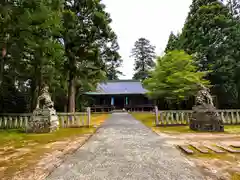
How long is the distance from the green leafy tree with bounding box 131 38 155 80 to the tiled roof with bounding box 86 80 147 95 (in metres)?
11.3

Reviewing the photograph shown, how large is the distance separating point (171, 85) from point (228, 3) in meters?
9.45

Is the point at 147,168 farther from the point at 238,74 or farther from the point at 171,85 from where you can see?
the point at 238,74

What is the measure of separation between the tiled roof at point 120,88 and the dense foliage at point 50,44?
8563 millimetres

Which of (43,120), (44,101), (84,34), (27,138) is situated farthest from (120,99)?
(27,138)

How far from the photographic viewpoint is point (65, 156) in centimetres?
348

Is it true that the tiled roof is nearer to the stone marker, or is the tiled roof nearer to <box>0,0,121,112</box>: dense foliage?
<box>0,0,121,112</box>: dense foliage

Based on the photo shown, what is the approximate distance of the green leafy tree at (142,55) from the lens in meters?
41.9

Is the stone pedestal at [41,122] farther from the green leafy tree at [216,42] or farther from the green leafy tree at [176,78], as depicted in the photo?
the green leafy tree at [216,42]

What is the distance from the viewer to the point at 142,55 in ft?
141

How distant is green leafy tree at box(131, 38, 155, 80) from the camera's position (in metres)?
41.9

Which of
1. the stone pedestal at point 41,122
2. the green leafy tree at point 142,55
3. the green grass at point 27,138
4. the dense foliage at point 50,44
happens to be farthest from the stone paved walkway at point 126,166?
the green leafy tree at point 142,55

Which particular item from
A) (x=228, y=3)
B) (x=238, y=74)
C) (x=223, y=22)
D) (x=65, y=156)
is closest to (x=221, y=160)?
(x=65, y=156)

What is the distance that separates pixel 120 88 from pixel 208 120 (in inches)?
866

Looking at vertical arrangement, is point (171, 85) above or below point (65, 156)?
above
